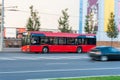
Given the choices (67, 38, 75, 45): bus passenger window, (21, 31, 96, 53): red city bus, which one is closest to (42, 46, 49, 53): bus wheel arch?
(21, 31, 96, 53): red city bus

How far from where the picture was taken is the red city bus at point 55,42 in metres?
47.0

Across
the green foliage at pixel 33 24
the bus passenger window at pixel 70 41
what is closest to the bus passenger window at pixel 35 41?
the bus passenger window at pixel 70 41

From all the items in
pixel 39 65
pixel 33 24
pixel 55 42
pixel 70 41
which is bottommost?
pixel 39 65

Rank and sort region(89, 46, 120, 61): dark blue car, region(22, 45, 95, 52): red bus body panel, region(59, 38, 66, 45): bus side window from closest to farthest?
1. region(89, 46, 120, 61): dark blue car
2. region(22, 45, 95, 52): red bus body panel
3. region(59, 38, 66, 45): bus side window

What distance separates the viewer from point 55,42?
159 feet

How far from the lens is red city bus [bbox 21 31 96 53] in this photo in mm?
47031

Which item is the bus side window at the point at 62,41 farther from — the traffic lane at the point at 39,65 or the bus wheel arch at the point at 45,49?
the traffic lane at the point at 39,65

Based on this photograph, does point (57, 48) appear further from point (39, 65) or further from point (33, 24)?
point (39, 65)

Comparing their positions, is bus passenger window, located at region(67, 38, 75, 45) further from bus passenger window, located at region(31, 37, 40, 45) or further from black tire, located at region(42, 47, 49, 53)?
bus passenger window, located at region(31, 37, 40, 45)

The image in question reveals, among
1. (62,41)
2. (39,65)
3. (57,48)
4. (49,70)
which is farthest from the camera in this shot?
(62,41)

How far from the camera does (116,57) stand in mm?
34938

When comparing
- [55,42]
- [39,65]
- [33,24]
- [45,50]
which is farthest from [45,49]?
[39,65]

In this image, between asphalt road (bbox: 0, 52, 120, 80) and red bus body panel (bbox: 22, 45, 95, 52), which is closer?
asphalt road (bbox: 0, 52, 120, 80)

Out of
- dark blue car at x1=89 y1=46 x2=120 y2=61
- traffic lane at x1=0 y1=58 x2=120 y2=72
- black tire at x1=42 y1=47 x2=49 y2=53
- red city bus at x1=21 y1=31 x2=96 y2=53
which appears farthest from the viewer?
black tire at x1=42 y1=47 x2=49 y2=53
